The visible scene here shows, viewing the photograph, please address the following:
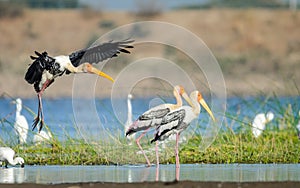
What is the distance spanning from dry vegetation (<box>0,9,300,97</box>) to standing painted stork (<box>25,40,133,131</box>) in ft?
75.6

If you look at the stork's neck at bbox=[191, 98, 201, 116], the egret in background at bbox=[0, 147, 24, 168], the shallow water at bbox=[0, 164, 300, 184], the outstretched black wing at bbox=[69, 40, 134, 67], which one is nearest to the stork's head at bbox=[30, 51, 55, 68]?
the outstretched black wing at bbox=[69, 40, 134, 67]

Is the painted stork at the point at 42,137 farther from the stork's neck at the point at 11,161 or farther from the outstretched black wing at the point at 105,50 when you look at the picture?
the outstretched black wing at the point at 105,50

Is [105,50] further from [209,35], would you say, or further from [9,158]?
[209,35]

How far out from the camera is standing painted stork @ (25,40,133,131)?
514 inches

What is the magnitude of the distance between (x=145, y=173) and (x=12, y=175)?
5.50 feet

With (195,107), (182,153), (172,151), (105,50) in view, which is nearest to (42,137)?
(105,50)

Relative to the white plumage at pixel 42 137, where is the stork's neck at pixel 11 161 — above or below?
below

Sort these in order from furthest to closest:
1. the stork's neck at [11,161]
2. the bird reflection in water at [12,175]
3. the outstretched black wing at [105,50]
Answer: the outstretched black wing at [105,50] → the stork's neck at [11,161] → the bird reflection in water at [12,175]

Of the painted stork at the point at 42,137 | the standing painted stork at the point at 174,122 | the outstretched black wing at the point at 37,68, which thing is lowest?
the painted stork at the point at 42,137

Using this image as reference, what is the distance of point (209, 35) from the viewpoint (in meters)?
45.6

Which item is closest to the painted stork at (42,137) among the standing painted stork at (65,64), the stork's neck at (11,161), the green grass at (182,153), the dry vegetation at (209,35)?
the green grass at (182,153)

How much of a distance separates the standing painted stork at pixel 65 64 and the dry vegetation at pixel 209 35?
2305cm

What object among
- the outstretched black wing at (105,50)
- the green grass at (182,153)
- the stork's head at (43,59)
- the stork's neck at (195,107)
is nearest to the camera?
the stork's neck at (195,107)

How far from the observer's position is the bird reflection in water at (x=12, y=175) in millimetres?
10992
